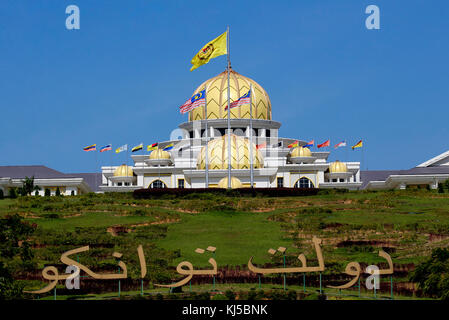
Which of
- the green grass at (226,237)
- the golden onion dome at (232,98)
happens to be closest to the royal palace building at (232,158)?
the golden onion dome at (232,98)

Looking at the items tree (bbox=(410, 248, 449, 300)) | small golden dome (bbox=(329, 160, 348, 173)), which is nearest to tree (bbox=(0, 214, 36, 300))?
tree (bbox=(410, 248, 449, 300))

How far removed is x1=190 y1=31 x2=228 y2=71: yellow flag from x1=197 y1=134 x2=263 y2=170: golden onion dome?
940cm

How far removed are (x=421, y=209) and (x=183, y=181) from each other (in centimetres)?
2677

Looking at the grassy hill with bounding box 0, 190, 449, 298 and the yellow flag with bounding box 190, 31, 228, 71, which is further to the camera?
the yellow flag with bounding box 190, 31, 228, 71

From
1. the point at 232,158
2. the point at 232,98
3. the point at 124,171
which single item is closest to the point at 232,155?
the point at 232,158

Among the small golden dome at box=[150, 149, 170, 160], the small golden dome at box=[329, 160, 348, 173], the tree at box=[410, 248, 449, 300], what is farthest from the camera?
the small golden dome at box=[150, 149, 170, 160]

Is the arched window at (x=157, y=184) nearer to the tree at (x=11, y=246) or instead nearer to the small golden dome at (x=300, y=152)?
the small golden dome at (x=300, y=152)

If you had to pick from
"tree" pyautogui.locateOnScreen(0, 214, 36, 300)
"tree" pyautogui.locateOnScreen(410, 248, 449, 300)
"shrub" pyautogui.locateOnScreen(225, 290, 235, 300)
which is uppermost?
"tree" pyautogui.locateOnScreen(0, 214, 36, 300)

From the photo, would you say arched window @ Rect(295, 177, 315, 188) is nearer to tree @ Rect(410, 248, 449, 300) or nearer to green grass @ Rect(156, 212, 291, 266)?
green grass @ Rect(156, 212, 291, 266)

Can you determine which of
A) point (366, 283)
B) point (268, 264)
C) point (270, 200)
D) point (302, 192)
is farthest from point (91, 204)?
point (366, 283)

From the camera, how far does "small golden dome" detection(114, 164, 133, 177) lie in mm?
68875

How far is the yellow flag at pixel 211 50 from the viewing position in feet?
180

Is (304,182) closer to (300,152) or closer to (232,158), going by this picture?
(300,152)
